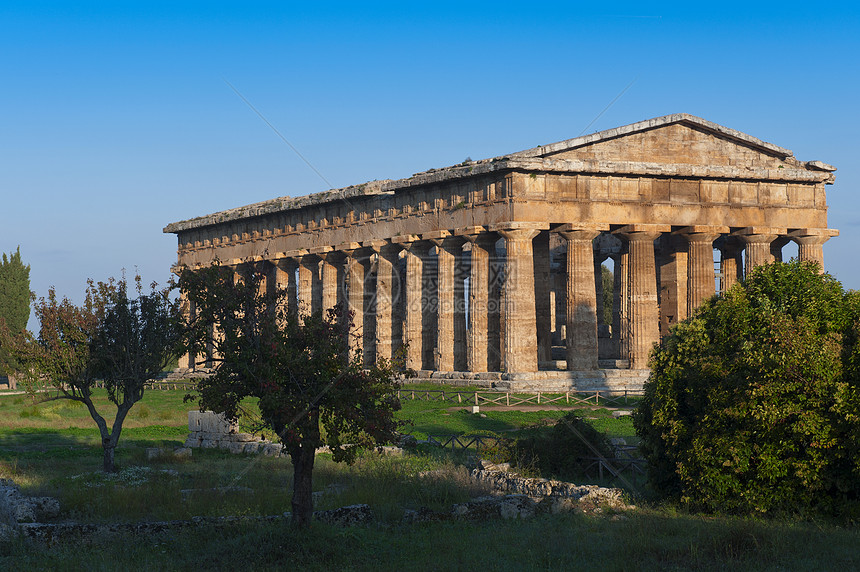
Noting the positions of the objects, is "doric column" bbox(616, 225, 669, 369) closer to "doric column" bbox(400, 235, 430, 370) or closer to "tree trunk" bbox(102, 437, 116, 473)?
"doric column" bbox(400, 235, 430, 370)

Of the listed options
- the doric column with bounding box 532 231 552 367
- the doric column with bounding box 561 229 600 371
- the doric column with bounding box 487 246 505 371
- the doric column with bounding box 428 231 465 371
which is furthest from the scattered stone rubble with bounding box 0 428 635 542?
the doric column with bounding box 532 231 552 367

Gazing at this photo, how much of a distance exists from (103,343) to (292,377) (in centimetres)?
1037

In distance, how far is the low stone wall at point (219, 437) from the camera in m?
28.8

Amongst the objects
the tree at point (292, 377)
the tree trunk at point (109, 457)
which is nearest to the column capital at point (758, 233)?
the tree trunk at point (109, 457)

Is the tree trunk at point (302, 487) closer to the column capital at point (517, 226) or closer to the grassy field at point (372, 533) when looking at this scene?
the grassy field at point (372, 533)

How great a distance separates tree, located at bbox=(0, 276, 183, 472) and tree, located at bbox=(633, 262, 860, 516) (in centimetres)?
1246

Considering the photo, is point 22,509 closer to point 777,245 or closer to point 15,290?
point 777,245

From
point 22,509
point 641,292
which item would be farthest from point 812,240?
point 22,509

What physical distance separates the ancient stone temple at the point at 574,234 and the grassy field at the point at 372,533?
16591 millimetres

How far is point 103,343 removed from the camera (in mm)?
24406

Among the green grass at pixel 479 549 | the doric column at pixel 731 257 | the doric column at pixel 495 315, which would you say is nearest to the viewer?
the green grass at pixel 479 549

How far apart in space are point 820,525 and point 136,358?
16351mm

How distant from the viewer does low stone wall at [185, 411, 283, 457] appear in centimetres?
2884

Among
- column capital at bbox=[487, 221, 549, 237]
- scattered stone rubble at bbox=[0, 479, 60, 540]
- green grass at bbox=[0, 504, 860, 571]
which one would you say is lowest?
green grass at bbox=[0, 504, 860, 571]
